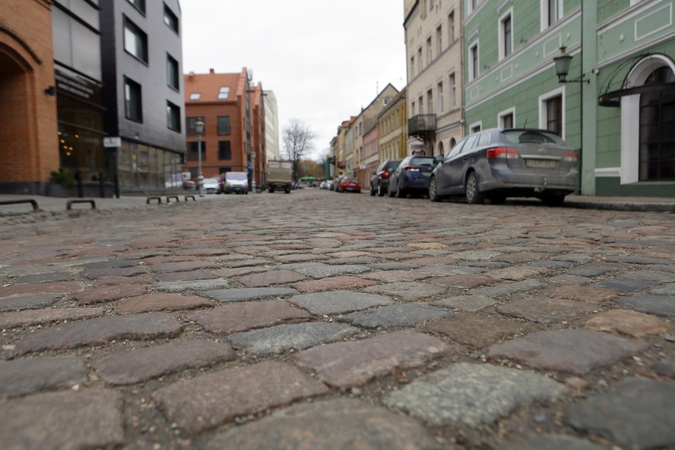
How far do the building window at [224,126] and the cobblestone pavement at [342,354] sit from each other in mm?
52548

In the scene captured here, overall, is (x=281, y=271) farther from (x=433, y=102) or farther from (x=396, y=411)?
(x=433, y=102)

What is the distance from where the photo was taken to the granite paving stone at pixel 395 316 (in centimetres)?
201

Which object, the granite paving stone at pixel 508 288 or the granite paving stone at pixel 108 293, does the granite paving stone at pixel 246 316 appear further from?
the granite paving stone at pixel 508 288

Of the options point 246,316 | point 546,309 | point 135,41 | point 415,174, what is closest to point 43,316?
point 246,316

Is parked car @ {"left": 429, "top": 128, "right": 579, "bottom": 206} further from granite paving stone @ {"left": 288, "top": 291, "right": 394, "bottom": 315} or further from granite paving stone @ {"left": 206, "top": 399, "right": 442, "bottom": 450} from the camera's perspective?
granite paving stone @ {"left": 206, "top": 399, "right": 442, "bottom": 450}

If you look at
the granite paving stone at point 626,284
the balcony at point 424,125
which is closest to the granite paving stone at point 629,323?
the granite paving stone at point 626,284

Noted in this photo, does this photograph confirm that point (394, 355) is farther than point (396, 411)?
Yes

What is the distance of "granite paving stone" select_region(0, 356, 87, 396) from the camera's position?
1.38 metres

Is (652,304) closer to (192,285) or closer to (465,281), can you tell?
(465,281)

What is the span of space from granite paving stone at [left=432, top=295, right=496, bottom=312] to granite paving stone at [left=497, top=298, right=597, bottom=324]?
0.09m

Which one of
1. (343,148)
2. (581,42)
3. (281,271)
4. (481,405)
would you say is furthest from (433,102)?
(343,148)

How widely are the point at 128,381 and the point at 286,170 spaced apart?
40.5 meters

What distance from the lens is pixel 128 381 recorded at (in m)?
1.42

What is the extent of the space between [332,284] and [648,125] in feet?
38.9
